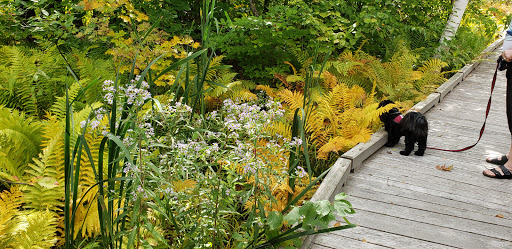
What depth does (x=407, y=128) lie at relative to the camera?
3.85 m

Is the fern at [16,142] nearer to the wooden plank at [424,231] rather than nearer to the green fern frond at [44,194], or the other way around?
the green fern frond at [44,194]

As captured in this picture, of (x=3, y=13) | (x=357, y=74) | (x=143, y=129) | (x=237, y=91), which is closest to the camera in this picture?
(x=143, y=129)

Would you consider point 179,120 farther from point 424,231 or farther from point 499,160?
point 499,160

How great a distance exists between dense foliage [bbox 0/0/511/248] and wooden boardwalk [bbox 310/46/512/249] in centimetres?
27

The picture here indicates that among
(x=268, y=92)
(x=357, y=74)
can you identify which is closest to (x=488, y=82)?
(x=357, y=74)

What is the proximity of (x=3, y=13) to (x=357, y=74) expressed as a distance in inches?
197

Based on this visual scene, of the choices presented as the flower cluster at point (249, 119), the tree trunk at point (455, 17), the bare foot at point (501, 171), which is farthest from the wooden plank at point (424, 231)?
the tree trunk at point (455, 17)

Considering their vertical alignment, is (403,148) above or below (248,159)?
below

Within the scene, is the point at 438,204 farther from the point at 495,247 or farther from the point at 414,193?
the point at 495,247

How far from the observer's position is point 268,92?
17.1 ft

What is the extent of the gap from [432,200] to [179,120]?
2298 mm

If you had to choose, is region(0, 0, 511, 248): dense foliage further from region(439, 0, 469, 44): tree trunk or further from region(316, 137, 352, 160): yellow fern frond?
region(439, 0, 469, 44): tree trunk

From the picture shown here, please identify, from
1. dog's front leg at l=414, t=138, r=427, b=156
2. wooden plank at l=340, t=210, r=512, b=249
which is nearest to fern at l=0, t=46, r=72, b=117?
wooden plank at l=340, t=210, r=512, b=249

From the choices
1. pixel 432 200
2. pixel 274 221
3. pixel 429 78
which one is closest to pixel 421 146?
pixel 432 200
